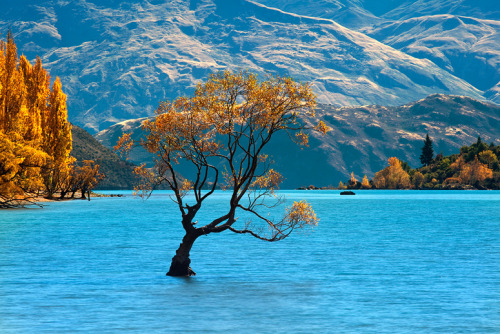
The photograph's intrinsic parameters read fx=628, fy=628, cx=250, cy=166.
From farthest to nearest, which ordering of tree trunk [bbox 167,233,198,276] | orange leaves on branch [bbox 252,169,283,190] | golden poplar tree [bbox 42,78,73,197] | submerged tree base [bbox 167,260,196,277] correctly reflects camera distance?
golden poplar tree [bbox 42,78,73,197]
submerged tree base [bbox 167,260,196,277]
orange leaves on branch [bbox 252,169,283,190]
tree trunk [bbox 167,233,198,276]

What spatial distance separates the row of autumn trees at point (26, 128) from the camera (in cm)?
8150

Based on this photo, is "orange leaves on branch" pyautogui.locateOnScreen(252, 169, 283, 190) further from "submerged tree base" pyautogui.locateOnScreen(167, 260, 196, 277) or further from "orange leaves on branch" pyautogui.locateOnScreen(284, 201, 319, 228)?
"submerged tree base" pyautogui.locateOnScreen(167, 260, 196, 277)

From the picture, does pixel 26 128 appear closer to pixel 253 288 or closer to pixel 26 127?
pixel 26 127

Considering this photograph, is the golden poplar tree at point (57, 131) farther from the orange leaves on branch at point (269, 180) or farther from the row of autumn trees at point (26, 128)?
the orange leaves on branch at point (269, 180)

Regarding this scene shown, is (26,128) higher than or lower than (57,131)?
higher

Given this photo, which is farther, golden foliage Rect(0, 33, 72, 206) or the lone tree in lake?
golden foliage Rect(0, 33, 72, 206)

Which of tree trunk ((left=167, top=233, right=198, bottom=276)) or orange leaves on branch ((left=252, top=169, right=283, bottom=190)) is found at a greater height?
orange leaves on branch ((left=252, top=169, right=283, bottom=190))

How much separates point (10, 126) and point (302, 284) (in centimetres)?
6667

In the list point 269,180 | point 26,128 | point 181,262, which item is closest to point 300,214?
point 269,180

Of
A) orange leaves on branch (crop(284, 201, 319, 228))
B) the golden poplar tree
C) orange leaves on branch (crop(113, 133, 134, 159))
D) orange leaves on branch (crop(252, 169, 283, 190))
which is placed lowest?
the golden poplar tree

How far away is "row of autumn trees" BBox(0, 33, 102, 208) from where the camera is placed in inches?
3209

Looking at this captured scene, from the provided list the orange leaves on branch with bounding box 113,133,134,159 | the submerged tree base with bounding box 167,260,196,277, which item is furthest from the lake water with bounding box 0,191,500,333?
the orange leaves on branch with bounding box 113,133,134,159

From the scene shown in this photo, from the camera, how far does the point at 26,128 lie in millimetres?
90438

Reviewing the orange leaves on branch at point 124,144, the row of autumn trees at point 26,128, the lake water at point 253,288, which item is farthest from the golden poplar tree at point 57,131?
the orange leaves on branch at point 124,144
